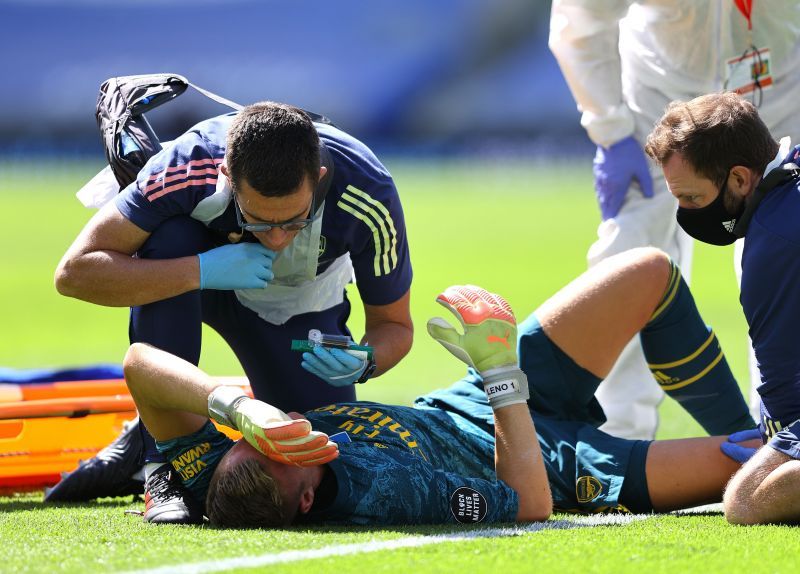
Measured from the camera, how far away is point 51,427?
4.41m

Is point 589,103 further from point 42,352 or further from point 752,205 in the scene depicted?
point 42,352

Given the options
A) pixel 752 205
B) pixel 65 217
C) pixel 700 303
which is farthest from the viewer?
pixel 65 217

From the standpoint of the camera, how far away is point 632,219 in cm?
518

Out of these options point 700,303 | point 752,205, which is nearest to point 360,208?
point 752,205

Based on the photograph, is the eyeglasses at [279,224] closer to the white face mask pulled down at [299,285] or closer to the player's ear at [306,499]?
the white face mask pulled down at [299,285]

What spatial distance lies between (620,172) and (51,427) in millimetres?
2503

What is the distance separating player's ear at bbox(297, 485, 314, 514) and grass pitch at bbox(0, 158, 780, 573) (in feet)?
0.27

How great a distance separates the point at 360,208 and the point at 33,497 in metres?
1.60

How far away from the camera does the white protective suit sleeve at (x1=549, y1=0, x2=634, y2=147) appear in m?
5.07

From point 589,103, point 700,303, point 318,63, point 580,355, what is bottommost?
point 700,303

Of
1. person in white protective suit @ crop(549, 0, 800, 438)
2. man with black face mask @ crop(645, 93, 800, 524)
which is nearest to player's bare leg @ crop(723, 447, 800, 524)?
man with black face mask @ crop(645, 93, 800, 524)

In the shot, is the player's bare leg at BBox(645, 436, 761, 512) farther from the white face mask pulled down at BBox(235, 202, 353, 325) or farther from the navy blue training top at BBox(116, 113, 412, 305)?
the white face mask pulled down at BBox(235, 202, 353, 325)

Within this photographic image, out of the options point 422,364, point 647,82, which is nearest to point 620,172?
point 647,82

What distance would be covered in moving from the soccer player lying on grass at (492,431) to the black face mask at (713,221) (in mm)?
213
